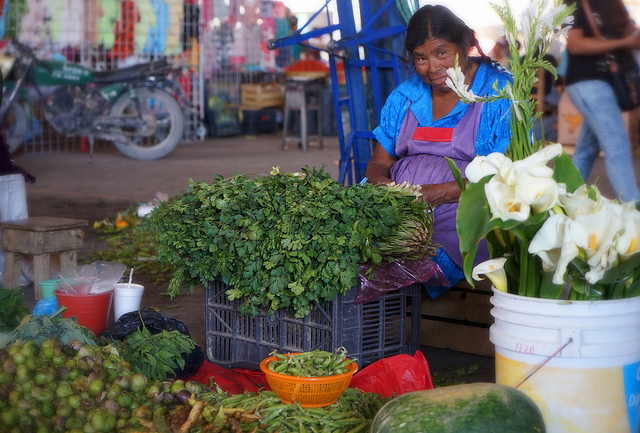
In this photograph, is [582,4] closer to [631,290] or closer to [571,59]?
[571,59]

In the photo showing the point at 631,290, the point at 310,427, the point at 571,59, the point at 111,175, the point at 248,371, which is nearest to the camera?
the point at 631,290

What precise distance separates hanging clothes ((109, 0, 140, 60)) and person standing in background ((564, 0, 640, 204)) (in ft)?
25.8

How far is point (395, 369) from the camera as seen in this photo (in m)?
2.64

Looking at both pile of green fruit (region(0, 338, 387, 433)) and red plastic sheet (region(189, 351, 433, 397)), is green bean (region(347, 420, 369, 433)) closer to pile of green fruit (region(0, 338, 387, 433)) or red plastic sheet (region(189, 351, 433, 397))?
pile of green fruit (region(0, 338, 387, 433))

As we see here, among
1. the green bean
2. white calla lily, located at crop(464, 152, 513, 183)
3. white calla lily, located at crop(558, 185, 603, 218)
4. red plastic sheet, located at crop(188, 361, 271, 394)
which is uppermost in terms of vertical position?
white calla lily, located at crop(464, 152, 513, 183)

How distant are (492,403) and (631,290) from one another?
1.63ft

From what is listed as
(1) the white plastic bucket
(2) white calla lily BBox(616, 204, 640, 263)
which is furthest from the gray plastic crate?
(2) white calla lily BBox(616, 204, 640, 263)

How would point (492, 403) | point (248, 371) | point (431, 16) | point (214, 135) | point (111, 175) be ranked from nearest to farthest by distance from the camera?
point (492, 403) → point (248, 371) → point (431, 16) → point (111, 175) → point (214, 135)

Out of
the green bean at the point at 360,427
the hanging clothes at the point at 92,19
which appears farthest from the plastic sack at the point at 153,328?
the hanging clothes at the point at 92,19

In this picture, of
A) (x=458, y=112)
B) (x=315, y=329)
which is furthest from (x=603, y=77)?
(x=315, y=329)

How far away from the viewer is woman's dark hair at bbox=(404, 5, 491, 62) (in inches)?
134

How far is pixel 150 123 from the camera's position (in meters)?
10.5

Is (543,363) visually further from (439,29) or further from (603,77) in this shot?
(603,77)

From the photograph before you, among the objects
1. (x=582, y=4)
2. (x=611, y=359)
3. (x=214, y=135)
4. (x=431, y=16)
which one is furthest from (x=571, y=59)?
(x=214, y=135)
